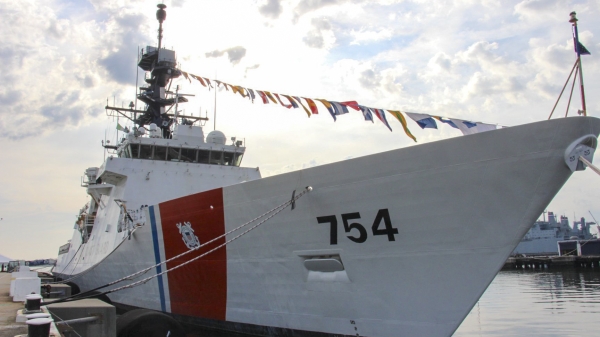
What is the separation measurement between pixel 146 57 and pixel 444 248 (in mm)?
14200

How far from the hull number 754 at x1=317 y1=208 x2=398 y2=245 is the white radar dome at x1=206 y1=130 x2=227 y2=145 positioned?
7.43 meters

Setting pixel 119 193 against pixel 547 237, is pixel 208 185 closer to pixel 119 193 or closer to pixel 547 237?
pixel 119 193

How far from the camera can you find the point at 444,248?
5.70 m

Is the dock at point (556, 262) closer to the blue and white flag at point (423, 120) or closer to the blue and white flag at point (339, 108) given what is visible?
the blue and white flag at point (339, 108)

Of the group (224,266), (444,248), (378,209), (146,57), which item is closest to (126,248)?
(224,266)

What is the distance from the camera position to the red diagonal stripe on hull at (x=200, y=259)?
→ 798cm

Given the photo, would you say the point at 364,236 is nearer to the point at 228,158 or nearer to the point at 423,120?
the point at 423,120

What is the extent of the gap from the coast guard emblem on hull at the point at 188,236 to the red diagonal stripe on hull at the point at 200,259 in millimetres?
74

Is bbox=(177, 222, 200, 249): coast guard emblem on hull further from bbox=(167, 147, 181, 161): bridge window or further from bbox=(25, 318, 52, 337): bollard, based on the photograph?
bbox=(167, 147, 181, 161): bridge window

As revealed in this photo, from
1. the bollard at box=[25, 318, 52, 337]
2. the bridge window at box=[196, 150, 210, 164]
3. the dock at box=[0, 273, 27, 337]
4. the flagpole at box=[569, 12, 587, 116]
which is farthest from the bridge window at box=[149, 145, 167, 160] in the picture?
the flagpole at box=[569, 12, 587, 116]

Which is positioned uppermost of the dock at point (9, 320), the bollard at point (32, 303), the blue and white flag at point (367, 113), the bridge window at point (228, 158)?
the bridge window at point (228, 158)

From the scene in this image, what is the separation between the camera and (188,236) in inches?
331

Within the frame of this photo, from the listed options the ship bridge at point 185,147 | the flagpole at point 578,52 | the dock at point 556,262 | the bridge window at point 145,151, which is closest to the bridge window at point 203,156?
the ship bridge at point 185,147

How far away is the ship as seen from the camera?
532cm
